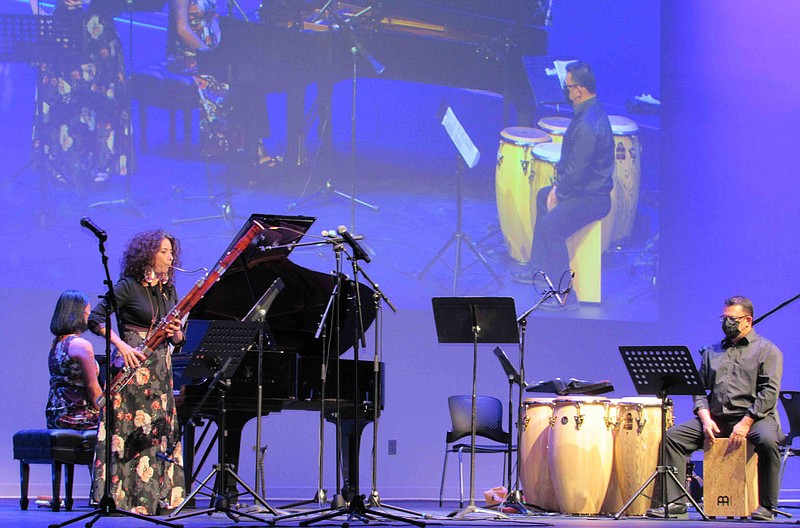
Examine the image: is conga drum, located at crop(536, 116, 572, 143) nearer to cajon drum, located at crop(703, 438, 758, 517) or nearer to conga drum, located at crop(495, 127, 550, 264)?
conga drum, located at crop(495, 127, 550, 264)

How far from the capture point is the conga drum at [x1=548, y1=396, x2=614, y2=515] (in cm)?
623

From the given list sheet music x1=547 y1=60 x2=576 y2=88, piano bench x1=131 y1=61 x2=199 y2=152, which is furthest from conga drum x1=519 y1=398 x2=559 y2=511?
piano bench x1=131 y1=61 x2=199 y2=152

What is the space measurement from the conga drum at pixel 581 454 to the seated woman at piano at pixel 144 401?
7.52 feet

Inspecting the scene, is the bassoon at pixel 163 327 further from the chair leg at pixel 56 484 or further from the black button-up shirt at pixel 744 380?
the black button-up shirt at pixel 744 380

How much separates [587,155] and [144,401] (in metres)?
4.41

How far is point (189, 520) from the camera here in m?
5.02

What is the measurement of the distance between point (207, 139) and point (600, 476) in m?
3.75

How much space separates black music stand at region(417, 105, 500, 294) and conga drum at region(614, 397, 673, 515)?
2049 mm

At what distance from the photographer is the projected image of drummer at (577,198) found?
8250 millimetres

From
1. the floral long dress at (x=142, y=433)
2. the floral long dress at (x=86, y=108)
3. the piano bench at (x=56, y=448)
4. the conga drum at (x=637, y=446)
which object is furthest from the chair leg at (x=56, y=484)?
the conga drum at (x=637, y=446)

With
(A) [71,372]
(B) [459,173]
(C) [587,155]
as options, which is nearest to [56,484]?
(A) [71,372]

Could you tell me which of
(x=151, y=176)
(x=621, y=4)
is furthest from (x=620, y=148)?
(x=151, y=176)

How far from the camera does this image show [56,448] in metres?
6.09

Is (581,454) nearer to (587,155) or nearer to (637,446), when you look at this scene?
(637,446)
